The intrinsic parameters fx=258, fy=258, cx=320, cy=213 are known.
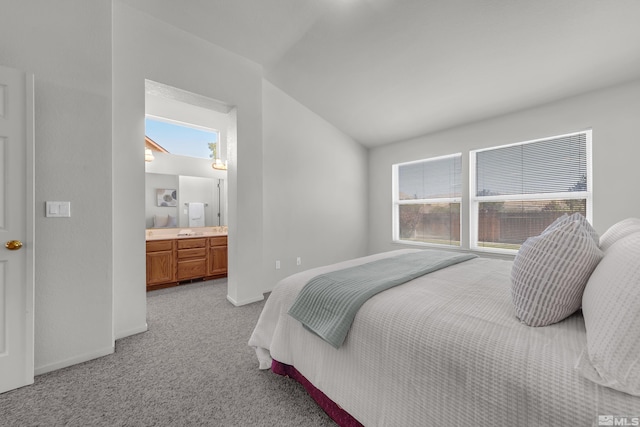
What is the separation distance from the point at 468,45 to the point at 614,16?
0.95 metres

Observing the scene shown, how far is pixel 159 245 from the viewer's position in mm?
3596

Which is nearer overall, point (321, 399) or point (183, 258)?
point (321, 399)

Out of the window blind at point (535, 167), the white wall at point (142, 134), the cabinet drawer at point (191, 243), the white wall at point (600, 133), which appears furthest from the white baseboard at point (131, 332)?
the window blind at point (535, 167)

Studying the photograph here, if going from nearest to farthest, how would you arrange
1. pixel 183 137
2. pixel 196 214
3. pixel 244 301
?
pixel 244 301, pixel 183 137, pixel 196 214

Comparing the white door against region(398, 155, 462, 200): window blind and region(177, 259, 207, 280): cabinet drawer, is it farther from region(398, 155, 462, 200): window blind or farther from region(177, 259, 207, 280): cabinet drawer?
region(398, 155, 462, 200): window blind

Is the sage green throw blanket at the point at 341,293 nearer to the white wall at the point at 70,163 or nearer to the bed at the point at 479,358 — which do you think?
the bed at the point at 479,358

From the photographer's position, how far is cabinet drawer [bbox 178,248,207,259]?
3773 millimetres

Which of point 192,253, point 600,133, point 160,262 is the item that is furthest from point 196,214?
point 600,133

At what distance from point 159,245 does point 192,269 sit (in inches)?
23.0

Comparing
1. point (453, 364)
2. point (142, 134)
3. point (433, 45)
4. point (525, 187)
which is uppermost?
point (433, 45)

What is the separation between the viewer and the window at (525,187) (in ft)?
9.21

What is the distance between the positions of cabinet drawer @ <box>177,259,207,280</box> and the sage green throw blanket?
2947 mm

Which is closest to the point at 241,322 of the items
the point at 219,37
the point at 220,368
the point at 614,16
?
the point at 220,368

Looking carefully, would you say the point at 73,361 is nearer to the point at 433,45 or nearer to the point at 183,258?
the point at 183,258
